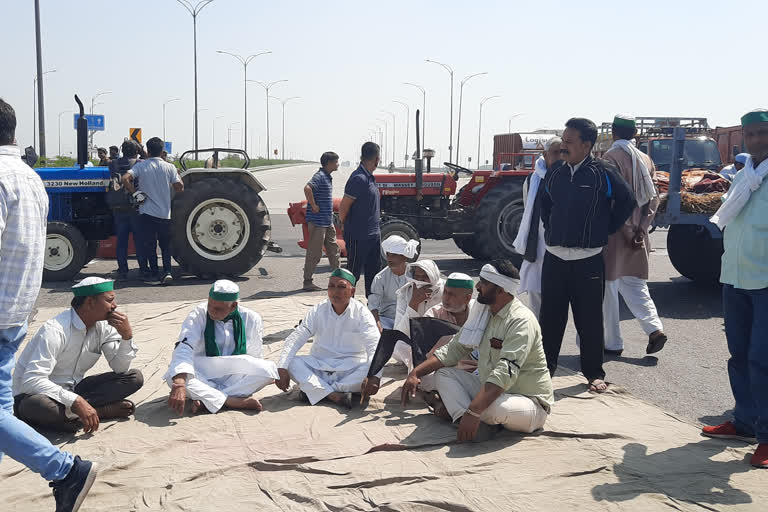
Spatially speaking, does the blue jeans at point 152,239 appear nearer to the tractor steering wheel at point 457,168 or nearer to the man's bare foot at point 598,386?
the tractor steering wheel at point 457,168

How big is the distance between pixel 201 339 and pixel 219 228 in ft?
16.5

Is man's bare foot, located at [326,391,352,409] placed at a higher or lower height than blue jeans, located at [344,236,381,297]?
lower

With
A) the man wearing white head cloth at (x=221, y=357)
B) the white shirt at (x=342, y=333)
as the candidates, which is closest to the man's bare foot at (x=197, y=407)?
the man wearing white head cloth at (x=221, y=357)

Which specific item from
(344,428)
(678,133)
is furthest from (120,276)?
(678,133)

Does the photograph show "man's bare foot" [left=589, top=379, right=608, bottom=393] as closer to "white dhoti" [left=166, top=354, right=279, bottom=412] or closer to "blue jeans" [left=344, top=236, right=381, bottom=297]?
"white dhoti" [left=166, top=354, right=279, bottom=412]

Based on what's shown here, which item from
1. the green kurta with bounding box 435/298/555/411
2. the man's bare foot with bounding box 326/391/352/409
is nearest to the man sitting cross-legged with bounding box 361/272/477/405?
the man's bare foot with bounding box 326/391/352/409

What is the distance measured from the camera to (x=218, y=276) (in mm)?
9742

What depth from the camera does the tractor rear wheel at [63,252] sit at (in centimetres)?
923

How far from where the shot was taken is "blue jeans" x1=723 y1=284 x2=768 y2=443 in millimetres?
3844

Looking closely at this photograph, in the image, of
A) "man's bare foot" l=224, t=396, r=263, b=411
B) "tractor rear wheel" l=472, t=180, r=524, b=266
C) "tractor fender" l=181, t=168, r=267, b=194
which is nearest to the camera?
"man's bare foot" l=224, t=396, r=263, b=411

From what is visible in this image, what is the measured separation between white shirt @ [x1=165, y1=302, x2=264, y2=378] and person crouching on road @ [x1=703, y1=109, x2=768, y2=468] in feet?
9.10

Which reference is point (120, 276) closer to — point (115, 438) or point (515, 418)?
point (115, 438)

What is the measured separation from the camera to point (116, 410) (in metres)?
4.49

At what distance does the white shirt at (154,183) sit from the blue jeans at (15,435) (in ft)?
19.8
